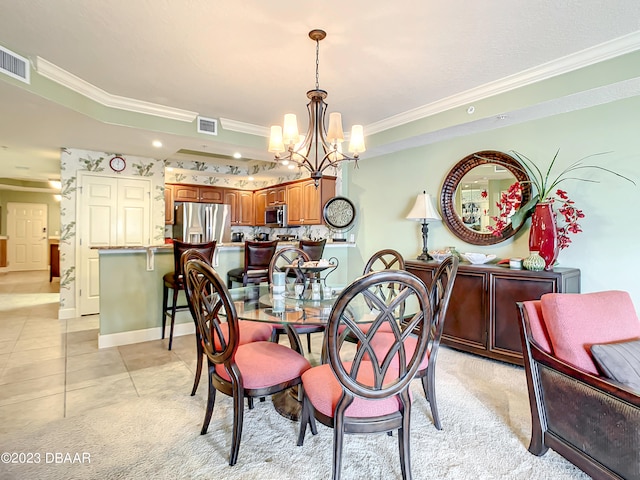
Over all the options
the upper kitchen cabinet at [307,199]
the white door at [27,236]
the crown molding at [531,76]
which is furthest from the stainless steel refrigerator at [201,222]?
the white door at [27,236]

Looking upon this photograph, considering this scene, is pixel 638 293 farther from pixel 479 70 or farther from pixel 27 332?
pixel 27 332

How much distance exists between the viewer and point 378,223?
484cm

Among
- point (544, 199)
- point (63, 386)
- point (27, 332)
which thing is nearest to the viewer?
point (63, 386)

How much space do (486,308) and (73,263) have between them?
5.43 meters

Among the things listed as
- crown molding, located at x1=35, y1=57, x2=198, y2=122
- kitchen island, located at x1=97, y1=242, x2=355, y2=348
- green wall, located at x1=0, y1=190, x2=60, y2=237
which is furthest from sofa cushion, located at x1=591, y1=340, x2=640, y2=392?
green wall, located at x1=0, y1=190, x2=60, y2=237

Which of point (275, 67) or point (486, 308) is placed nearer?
point (275, 67)

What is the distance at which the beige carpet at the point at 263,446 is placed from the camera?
1.67m

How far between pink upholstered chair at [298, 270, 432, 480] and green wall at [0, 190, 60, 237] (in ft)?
37.1

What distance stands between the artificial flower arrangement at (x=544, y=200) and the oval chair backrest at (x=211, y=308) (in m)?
2.86

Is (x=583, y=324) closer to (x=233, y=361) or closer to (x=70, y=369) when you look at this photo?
(x=233, y=361)

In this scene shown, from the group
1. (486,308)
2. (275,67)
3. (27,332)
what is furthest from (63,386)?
(486,308)

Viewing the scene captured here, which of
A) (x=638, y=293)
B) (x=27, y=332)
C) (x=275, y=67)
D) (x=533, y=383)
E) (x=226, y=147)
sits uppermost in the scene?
(x=275, y=67)

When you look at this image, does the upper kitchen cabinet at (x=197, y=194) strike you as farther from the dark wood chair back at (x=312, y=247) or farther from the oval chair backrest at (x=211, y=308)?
the oval chair backrest at (x=211, y=308)

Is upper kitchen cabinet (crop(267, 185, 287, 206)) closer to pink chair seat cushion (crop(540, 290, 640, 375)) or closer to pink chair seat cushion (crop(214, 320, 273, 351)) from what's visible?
pink chair seat cushion (crop(214, 320, 273, 351))
